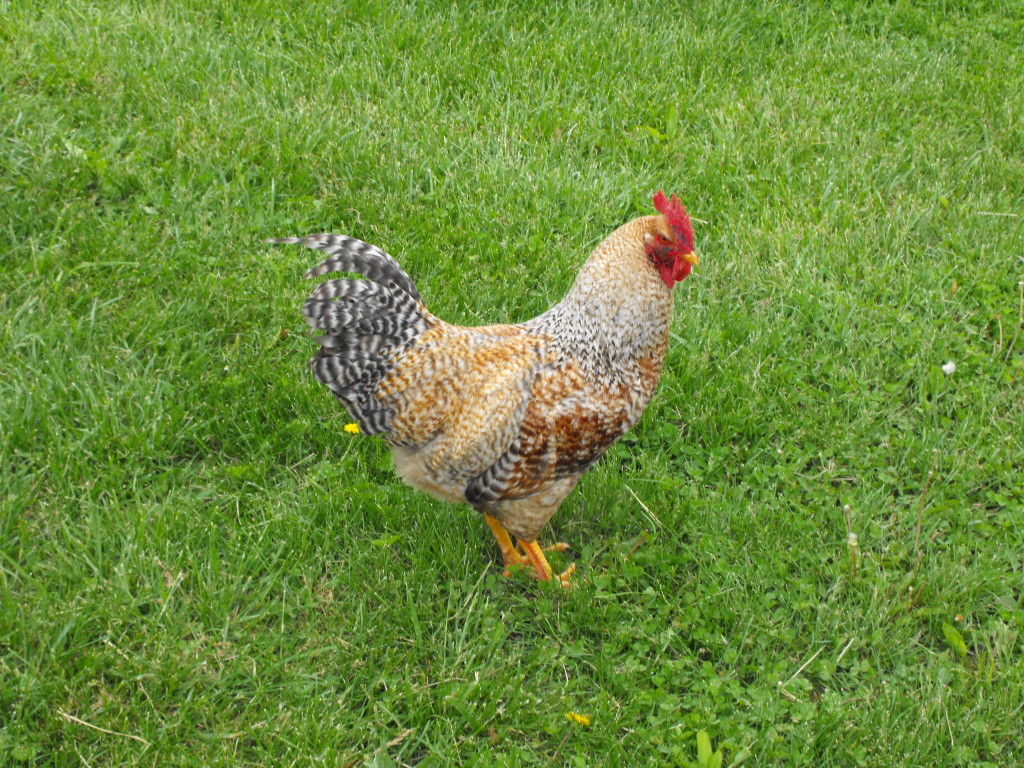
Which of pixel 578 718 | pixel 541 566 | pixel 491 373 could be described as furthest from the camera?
pixel 541 566

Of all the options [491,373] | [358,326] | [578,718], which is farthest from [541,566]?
[358,326]

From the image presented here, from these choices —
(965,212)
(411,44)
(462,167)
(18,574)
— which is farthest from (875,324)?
(18,574)

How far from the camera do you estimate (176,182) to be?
17.4ft

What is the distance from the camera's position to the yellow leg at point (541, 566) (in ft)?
12.8

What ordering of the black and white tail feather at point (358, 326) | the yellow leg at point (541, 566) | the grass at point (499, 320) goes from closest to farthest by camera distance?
the grass at point (499, 320) → the black and white tail feather at point (358, 326) → the yellow leg at point (541, 566)

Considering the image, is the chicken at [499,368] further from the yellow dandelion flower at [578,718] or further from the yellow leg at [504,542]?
the yellow dandelion flower at [578,718]

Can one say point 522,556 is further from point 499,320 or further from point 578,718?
point 499,320

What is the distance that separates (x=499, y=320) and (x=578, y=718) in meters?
2.28

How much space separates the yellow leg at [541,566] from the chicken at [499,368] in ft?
1.45

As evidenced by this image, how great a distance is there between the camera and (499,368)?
3539 mm

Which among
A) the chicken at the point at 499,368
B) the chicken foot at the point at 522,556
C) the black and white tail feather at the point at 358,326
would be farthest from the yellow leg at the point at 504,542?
the black and white tail feather at the point at 358,326

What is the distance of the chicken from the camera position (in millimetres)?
3479

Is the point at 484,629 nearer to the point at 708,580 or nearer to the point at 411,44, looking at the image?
the point at 708,580

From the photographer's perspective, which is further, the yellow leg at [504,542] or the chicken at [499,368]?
the yellow leg at [504,542]
